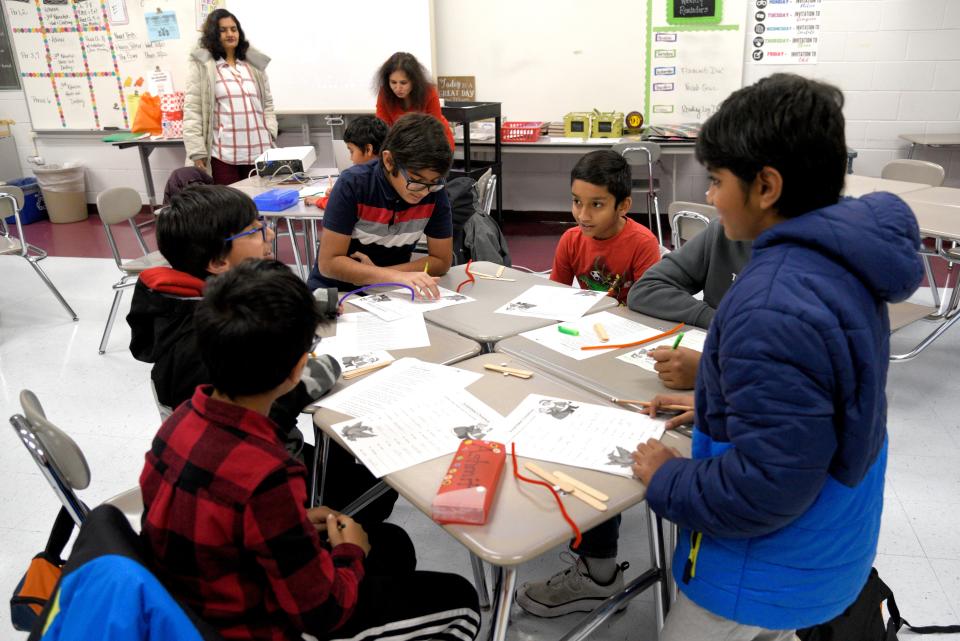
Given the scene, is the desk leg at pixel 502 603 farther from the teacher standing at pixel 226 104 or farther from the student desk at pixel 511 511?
the teacher standing at pixel 226 104

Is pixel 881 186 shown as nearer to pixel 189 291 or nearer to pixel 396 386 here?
pixel 396 386

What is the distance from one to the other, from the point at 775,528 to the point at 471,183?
92.3 inches

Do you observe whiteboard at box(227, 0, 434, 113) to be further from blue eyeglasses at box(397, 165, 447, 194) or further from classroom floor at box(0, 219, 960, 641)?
blue eyeglasses at box(397, 165, 447, 194)

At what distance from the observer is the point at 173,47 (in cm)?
566

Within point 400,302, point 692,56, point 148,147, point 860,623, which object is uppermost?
point 692,56

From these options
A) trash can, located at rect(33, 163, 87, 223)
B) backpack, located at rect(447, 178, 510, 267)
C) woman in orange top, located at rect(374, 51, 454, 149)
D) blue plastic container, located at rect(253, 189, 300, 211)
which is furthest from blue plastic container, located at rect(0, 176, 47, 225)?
backpack, located at rect(447, 178, 510, 267)

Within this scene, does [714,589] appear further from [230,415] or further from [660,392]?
[230,415]

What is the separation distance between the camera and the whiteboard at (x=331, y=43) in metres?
5.22

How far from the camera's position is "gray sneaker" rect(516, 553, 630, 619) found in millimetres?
1678

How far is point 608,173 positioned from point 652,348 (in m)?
0.80

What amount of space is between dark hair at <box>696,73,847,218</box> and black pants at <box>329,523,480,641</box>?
2.64 ft

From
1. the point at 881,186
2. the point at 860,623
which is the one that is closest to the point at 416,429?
the point at 860,623

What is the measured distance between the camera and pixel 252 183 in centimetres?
392

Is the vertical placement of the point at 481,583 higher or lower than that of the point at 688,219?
lower
